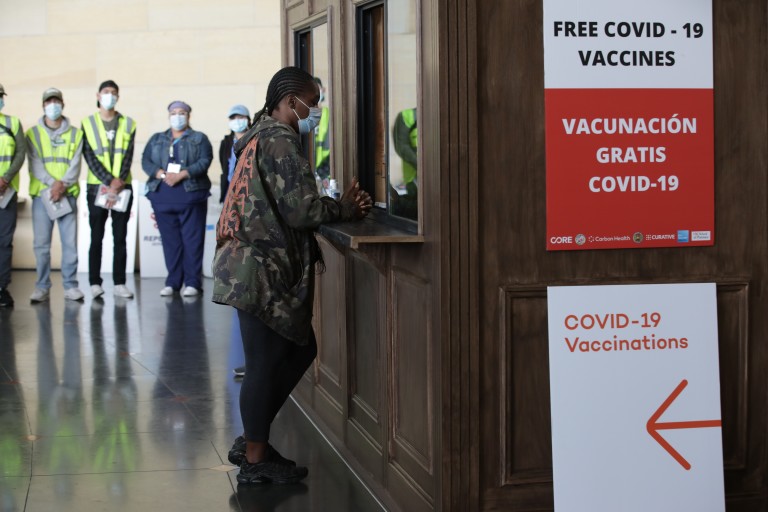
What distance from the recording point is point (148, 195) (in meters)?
11.3

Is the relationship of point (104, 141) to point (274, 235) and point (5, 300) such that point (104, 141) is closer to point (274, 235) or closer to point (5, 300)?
point (5, 300)

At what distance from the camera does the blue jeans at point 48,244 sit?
35.8ft

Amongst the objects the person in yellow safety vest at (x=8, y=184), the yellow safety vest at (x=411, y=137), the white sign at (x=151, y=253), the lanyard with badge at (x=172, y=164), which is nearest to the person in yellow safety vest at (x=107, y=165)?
the lanyard with badge at (x=172, y=164)

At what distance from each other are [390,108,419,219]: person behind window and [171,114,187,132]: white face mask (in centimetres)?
681

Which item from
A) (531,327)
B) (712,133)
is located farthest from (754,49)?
(531,327)

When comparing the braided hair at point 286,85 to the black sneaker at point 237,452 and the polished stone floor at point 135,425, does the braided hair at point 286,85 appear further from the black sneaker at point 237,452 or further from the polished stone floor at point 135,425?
the polished stone floor at point 135,425

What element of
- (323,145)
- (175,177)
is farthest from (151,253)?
(323,145)

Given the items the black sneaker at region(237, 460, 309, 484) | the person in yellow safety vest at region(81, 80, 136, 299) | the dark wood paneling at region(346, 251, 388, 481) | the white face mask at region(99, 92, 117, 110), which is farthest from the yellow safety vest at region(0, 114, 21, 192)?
the black sneaker at region(237, 460, 309, 484)

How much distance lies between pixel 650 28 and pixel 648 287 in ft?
2.79

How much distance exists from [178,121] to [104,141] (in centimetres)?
73

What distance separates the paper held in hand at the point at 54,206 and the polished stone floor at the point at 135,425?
1.32 meters

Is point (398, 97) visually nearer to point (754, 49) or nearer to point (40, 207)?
point (754, 49)

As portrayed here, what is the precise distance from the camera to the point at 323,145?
20.2 ft

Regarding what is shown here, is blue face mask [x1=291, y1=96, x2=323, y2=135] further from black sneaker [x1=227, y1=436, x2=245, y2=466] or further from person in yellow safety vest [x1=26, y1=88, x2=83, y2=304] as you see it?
person in yellow safety vest [x1=26, y1=88, x2=83, y2=304]
